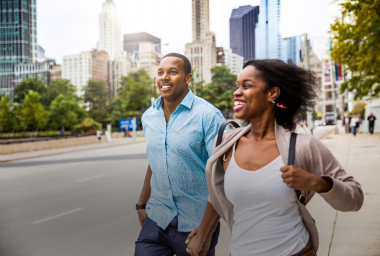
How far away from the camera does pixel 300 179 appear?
1498mm

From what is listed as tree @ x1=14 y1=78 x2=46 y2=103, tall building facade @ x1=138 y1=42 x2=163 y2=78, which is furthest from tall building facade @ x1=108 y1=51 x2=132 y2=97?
tree @ x1=14 y1=78 x2=46 y2=103

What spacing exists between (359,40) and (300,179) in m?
15.2

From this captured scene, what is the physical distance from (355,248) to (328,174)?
3393 millimetres

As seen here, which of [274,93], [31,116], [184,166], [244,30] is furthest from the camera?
[31,116]

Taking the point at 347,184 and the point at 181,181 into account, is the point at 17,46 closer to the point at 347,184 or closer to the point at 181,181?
the point at 181,181

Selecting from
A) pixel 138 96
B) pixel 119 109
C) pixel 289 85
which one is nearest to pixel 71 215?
pixel 289 85

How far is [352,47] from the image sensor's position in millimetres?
15031

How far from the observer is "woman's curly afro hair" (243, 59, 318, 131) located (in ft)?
5.84

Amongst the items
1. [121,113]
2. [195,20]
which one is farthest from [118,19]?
[121,113]

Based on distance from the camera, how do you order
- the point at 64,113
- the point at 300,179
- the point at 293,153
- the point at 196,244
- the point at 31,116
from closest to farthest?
the point at 300,179
the point at 293,153
the point at 196,244
the point at 31,116
the point at 64,113

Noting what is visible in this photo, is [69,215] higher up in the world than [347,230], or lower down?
lower down

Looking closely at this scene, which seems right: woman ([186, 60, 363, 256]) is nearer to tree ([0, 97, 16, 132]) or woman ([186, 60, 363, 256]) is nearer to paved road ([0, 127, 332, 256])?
paved road ([0, 127, 332, 256])

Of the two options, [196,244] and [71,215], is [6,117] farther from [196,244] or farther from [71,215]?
[196,244]

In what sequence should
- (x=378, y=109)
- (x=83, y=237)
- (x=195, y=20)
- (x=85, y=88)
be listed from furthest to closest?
(x=85, y=88), (x=378, y=109), (x=83, y=237), (x=195, y=20)
